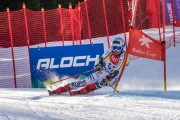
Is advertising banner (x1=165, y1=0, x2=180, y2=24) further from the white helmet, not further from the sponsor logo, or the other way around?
the white helmet

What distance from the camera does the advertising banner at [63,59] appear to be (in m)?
13.9

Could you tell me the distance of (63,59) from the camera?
14.0m

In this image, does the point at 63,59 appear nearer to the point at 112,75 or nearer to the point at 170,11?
the point at 112,75

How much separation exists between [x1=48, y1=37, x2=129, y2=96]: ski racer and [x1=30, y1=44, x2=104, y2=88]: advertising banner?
385 cm

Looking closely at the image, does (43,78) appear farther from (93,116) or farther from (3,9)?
(3,9)

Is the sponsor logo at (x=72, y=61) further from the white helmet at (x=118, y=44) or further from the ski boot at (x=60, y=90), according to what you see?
the white helmet at (x=118, y=44)

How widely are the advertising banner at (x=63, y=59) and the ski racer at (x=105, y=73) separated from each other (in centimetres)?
385

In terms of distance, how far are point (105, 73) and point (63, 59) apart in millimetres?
4207

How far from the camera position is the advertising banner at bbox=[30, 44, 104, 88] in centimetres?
1385

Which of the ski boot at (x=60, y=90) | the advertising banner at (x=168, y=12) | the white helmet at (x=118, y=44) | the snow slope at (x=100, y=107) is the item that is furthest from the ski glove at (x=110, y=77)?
the advertising banner at (x=168, y=12)

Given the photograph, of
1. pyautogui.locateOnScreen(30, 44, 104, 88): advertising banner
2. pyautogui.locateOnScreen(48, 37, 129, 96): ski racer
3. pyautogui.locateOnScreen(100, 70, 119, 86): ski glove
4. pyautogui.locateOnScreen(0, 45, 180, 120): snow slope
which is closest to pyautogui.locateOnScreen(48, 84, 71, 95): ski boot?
pyautogui.locateOnScreen(48, 37, 129, 96): ski racer

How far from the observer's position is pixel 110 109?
7.37 meters

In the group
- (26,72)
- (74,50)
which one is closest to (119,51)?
(74,50)

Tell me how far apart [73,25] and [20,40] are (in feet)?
8.33
